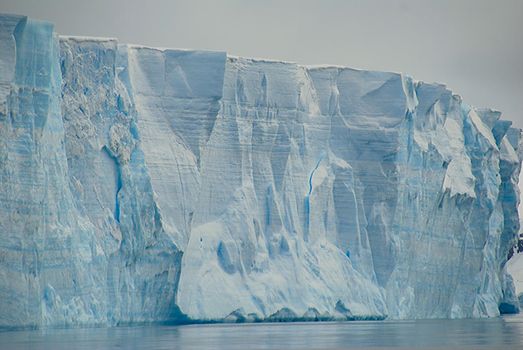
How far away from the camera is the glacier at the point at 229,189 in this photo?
85.6 feet

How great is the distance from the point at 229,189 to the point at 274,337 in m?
6.64

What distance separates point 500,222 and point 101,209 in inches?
614

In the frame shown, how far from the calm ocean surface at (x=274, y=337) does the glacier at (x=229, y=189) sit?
2.54ft

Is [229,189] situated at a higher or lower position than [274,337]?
higher

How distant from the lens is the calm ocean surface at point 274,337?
23094 millimetres

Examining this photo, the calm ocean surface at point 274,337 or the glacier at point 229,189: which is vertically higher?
the glacier at point 229,189

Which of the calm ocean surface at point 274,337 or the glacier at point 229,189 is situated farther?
the glacier at point 229,189

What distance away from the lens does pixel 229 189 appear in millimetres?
32062

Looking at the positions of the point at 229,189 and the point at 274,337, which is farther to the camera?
the point at 229,189

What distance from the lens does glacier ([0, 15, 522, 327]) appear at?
26094 mm

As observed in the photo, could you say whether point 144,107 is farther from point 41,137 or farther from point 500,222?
point 500,222

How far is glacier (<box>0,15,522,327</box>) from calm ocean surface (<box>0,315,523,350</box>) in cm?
77

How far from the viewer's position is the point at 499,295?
4100 cm

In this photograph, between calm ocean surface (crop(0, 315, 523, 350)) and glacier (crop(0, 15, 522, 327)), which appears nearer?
calm ocean surface (crop(0, 315, 523, 350))
